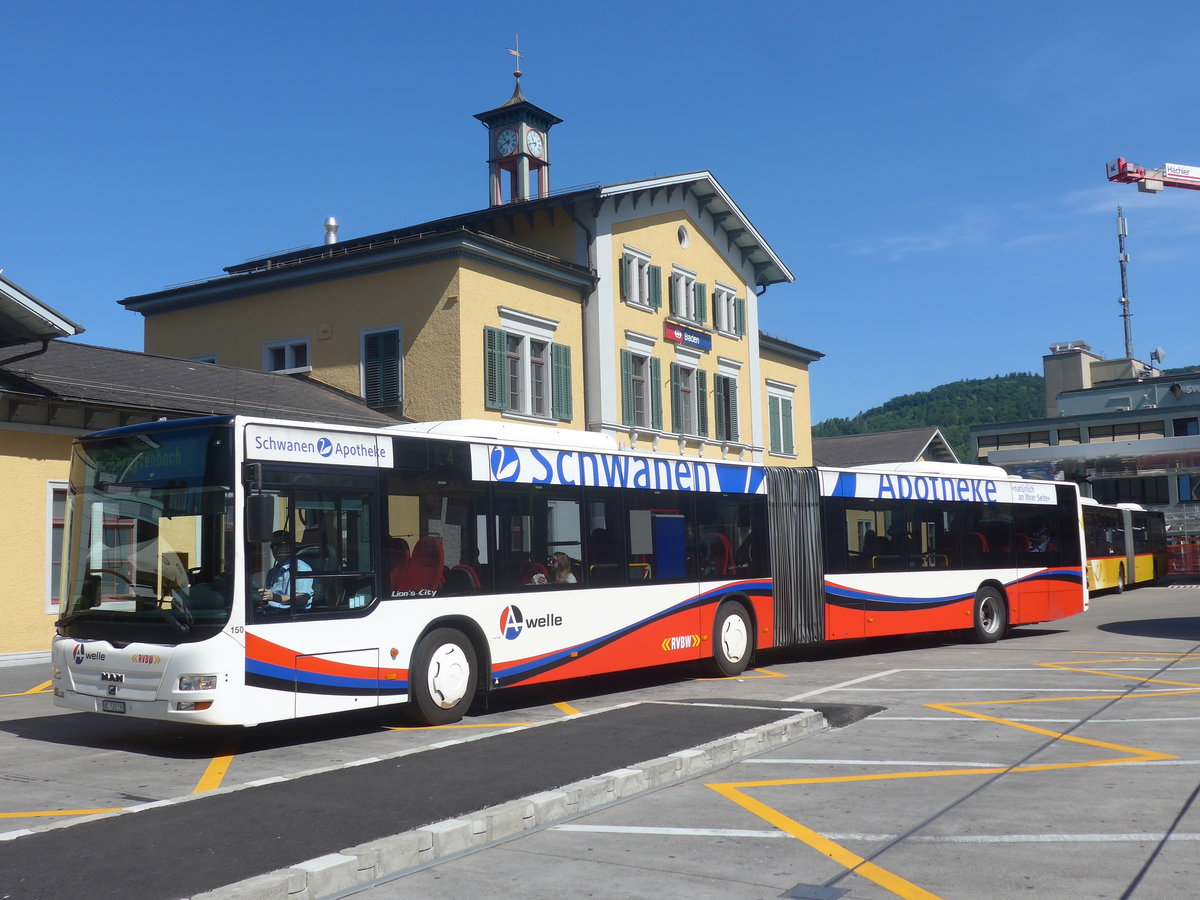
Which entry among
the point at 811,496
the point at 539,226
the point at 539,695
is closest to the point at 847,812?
the point at 539,695

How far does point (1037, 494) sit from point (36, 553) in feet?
54.2

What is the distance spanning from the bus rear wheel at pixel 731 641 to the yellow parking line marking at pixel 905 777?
3.55m

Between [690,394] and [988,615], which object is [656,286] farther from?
[988,615]

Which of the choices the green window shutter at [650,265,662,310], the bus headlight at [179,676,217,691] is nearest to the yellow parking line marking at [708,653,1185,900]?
the bus headlight at [179,676,217,691]

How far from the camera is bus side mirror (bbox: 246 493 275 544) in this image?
9.62 meters

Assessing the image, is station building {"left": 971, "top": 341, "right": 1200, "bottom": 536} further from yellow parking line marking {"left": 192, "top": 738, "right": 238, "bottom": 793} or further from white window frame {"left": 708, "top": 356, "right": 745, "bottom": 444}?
yellow parking line marking {"left": 192, "top": 738, "right": 238, "bottom": 793}

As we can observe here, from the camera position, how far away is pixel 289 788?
770 centimetres

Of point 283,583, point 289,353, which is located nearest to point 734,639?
point 283,583

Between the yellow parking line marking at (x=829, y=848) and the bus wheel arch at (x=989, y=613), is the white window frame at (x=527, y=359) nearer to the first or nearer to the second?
the bus wheel arch at (x=989, y=613)

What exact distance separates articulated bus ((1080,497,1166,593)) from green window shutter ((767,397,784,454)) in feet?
30.2

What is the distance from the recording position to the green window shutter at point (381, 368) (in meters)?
26.4

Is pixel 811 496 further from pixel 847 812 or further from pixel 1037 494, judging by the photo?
pixel 847 812

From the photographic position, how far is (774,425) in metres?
38.4

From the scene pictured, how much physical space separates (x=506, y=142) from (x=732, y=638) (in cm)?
2346
